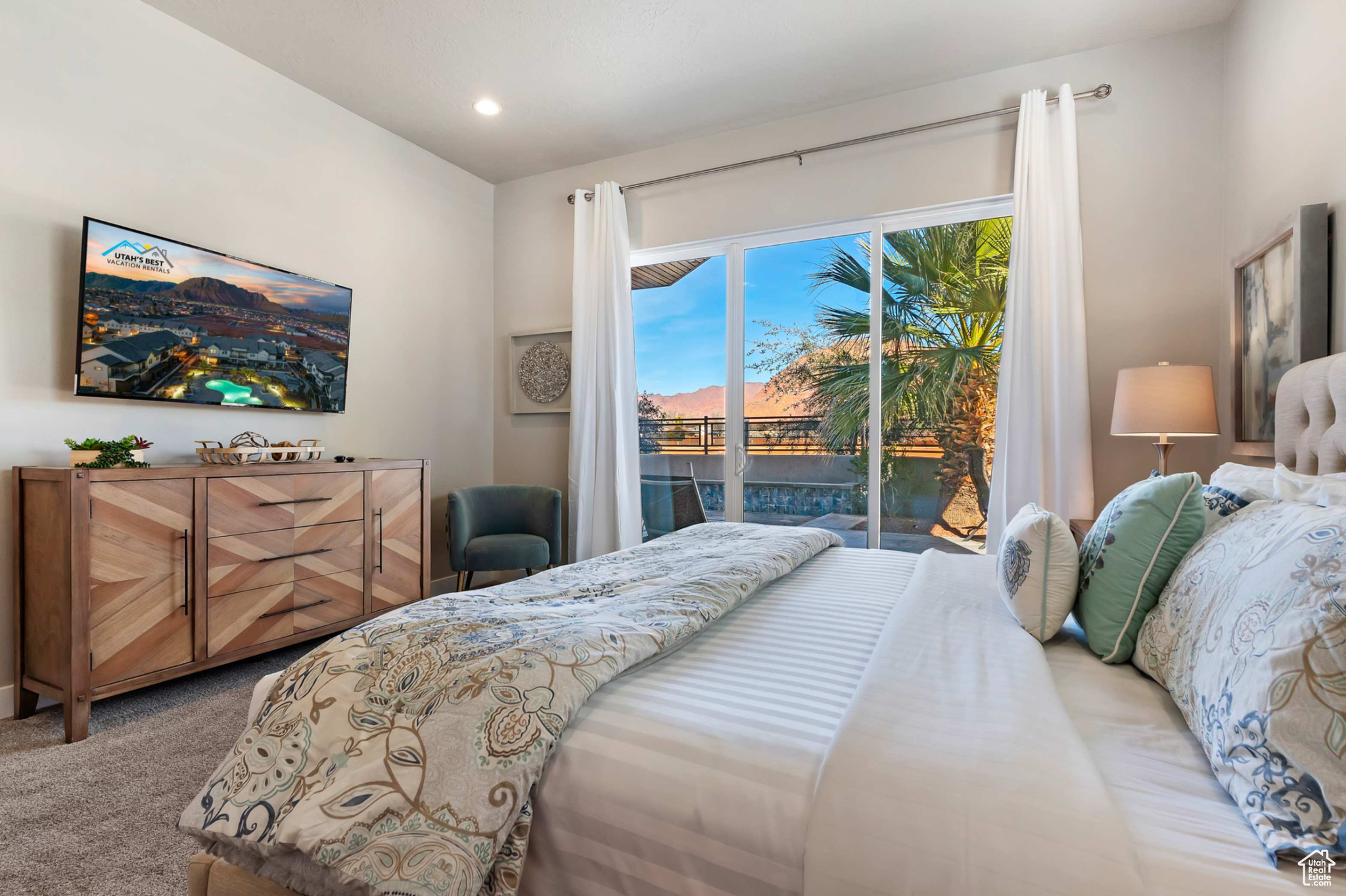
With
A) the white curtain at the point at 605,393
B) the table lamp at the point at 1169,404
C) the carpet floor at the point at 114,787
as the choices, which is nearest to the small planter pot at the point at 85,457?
the carpet floor at the point at 114,787

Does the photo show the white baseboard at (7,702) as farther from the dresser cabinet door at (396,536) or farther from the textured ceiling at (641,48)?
the textured ceiling at (641,48)

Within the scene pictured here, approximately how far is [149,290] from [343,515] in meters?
1.19

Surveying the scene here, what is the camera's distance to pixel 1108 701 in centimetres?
105

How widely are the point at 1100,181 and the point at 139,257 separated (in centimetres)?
417

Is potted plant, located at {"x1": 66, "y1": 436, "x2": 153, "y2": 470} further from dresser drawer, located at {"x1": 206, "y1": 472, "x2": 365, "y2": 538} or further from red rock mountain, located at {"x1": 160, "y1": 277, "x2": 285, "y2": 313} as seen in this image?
red rock mountain, located at {"x1": 160, "y1": 277, "x2": 285, "y2": 313}

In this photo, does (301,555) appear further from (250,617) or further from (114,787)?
(114,787)

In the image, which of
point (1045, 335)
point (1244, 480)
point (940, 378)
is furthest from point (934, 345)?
point (1244, 480)

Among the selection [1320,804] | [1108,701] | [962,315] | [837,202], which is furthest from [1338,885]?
[837,202]

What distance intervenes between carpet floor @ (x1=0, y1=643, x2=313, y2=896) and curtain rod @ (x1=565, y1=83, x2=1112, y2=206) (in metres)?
3.40

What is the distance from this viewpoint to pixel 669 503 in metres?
4.18

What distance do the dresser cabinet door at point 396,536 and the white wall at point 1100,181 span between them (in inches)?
83.4

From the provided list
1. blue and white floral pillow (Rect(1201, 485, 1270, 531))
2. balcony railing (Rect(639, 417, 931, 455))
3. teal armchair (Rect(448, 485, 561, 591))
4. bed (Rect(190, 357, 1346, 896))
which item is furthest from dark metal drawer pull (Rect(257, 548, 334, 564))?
blue and white floral pillow (Rect(1201, 485, 1270, 531))

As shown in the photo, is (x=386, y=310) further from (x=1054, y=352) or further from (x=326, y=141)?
(x=1054, y=352)

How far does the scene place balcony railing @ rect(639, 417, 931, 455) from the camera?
3652 millimetres
